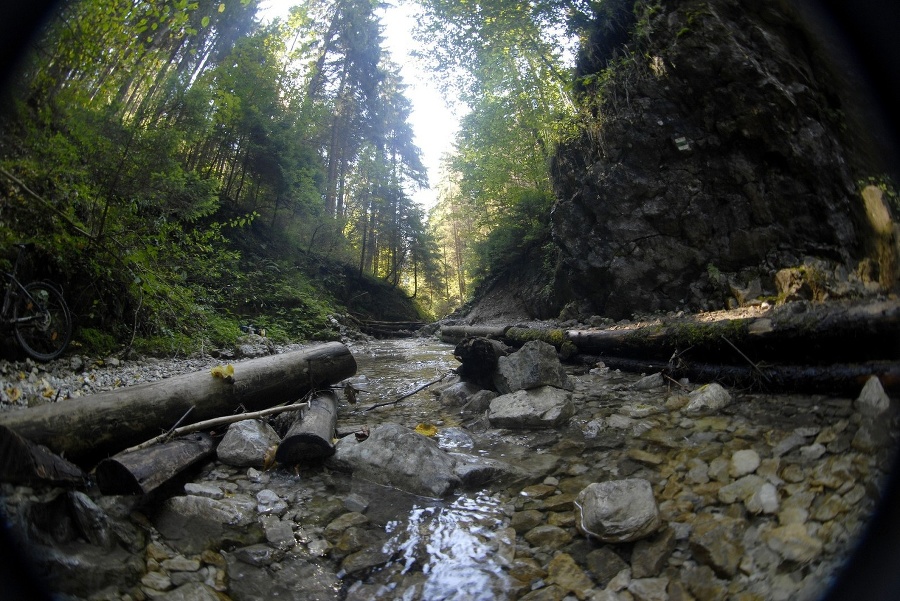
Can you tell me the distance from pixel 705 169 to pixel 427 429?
8618mm

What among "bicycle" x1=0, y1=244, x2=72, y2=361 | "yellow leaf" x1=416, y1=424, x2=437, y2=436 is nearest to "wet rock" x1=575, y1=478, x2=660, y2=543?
"yellow leaf" x1=416, y1=424, x2=437, y2=436

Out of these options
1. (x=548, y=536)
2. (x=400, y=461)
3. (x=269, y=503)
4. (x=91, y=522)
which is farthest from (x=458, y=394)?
(x=91, y=522)

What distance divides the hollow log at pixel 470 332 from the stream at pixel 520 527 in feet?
19.5

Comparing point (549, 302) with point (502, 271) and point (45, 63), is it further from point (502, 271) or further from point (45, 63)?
point (45, 63)

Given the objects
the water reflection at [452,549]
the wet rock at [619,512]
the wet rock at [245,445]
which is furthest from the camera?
the wet rock at [245,445]

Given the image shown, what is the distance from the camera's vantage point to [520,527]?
2.57 meters

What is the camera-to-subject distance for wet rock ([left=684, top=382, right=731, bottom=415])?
156 inches

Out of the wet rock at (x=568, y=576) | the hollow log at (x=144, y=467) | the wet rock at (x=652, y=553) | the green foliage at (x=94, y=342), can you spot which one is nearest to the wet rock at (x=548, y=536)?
the wet rock at (x=568, y=576)

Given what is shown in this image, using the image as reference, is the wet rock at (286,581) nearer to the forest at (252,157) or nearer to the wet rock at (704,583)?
the wet rock at (704,583)

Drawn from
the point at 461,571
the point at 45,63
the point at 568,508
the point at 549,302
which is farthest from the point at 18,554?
the point at 549,302

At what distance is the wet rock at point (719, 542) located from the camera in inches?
72.1

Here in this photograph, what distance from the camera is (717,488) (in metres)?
2.49

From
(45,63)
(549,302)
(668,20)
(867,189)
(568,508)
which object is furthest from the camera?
(549,302)

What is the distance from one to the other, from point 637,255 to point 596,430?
715cm
